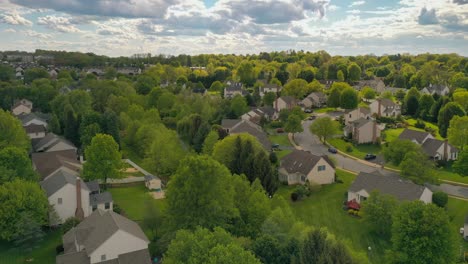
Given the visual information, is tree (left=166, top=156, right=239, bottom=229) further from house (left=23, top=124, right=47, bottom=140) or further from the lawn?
house (left=23, top=124, right=47, bottom=140)

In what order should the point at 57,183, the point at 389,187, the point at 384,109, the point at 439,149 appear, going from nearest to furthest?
the point at 57,183
the point at 389,187
the point at 439,149
the point at 384,109

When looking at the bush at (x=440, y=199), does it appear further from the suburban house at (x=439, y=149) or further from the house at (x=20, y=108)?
the house at (x=20, y=108)

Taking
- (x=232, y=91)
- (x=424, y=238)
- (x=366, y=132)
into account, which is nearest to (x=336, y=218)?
(x=424, y=238)

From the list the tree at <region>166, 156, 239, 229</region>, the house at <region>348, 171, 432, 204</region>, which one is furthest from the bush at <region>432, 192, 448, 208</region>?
the tree at <region>166, 156, 239, 229</region>

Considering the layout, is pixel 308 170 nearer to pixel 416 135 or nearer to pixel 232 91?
pixel 416 135

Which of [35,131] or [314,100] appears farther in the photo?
[314,100]

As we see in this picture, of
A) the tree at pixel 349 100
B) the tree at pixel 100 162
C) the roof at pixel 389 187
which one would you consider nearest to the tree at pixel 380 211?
the roof at pixel 389 187

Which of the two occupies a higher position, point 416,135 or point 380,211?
point 416,135
